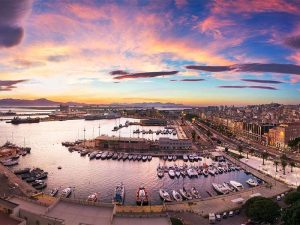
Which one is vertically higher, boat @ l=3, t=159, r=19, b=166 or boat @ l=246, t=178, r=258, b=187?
boat @ l=3, t=159, r=19, b=166

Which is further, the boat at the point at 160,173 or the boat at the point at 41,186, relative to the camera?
the boat at the point at 160,173

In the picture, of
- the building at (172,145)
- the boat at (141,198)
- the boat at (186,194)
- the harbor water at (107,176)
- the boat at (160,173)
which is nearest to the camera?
the boat at (141,198)

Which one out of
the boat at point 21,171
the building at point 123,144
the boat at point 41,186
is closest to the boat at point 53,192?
the boat at point 41,186

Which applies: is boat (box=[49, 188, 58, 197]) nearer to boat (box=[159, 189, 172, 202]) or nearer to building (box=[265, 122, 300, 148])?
boat (box=[159, 189, 172, 202])

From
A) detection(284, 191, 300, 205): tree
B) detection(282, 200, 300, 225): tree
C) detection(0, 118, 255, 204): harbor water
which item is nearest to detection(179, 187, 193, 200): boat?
detection(0, 118, 255, 204): harbor water

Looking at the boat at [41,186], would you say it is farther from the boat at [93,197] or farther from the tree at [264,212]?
the tree at [264,212]

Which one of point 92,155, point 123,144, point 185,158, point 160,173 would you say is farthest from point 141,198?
point 123,144
